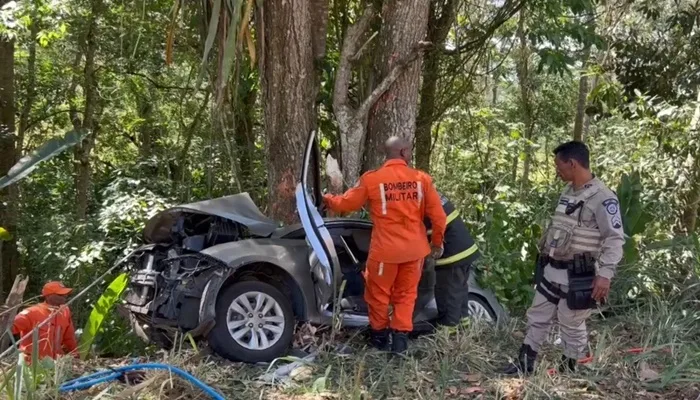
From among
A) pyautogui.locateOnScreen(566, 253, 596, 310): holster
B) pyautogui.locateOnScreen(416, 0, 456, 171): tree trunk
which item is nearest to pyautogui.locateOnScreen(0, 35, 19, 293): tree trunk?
pyautogui.locateOnScreen(416, 0, 456, 171): tree trunk

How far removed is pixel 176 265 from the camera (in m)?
5.52

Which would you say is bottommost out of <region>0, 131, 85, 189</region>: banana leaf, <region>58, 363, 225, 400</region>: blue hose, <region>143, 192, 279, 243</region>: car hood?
<region>58, 363, 225, 400</region>: blue hose

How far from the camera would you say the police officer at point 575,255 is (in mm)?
4617

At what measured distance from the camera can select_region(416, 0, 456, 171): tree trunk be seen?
956 centimetres

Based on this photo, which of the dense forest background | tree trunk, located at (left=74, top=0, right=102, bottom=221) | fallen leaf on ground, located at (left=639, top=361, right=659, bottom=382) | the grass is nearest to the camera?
the grass

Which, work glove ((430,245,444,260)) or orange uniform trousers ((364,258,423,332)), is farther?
work glove ((430,245,444,260))

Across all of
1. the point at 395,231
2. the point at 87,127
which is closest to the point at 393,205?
the point at 395,231

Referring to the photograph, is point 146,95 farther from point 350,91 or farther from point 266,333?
point 266,333

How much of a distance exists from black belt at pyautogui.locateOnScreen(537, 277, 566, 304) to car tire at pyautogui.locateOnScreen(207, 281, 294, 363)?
190 centimetres

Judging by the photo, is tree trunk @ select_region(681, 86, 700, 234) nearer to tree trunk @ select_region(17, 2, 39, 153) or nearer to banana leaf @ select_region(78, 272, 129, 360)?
banana leaf @ select_region(78, 272, 129, 360)

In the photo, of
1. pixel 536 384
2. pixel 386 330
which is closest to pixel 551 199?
pixel 386 330

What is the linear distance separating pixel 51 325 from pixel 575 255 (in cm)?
410

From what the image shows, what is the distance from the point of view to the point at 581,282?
15.6 ft

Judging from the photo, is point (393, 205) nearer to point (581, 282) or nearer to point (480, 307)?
point (581, 282)
